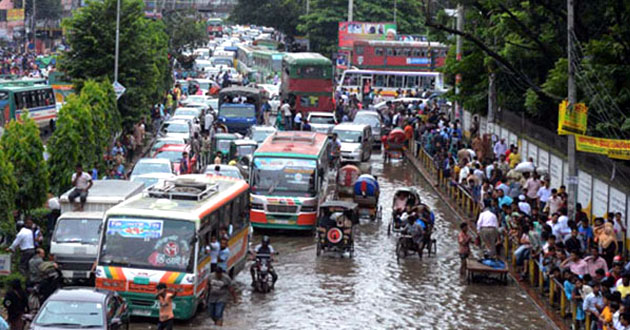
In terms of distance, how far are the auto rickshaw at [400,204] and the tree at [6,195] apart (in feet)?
37.6

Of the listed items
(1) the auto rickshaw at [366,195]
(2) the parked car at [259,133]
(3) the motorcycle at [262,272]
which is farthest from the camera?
(2) the parked car at [259,133]

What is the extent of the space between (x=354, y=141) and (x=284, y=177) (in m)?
16.9

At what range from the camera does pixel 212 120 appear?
177ft

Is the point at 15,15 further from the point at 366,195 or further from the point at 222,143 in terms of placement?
the point at 366,195

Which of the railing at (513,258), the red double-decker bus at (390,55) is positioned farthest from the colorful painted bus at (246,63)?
the railing at (513,258)

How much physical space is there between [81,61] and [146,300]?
3127 cm

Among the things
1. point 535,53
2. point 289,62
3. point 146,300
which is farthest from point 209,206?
point 289,62

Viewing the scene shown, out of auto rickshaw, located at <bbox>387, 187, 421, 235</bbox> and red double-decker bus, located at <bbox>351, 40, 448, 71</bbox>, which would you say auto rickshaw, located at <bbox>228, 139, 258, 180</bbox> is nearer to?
auto rickshaw, located at <bbox>387, 187, 421, 235</bbox>

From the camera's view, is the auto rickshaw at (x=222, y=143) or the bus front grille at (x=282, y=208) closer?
the bus front grille at (x=282, y=208)

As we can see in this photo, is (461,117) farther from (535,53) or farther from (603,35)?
(603,35)

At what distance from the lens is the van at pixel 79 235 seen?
78.2 feet

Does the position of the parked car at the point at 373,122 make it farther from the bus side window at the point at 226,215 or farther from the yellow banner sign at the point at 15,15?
the yellow banner sign at the point at 15,15

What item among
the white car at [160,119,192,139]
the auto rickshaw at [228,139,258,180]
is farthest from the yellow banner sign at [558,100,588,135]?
the white car at [160,119,192,139]

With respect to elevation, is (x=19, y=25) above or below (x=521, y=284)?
above
